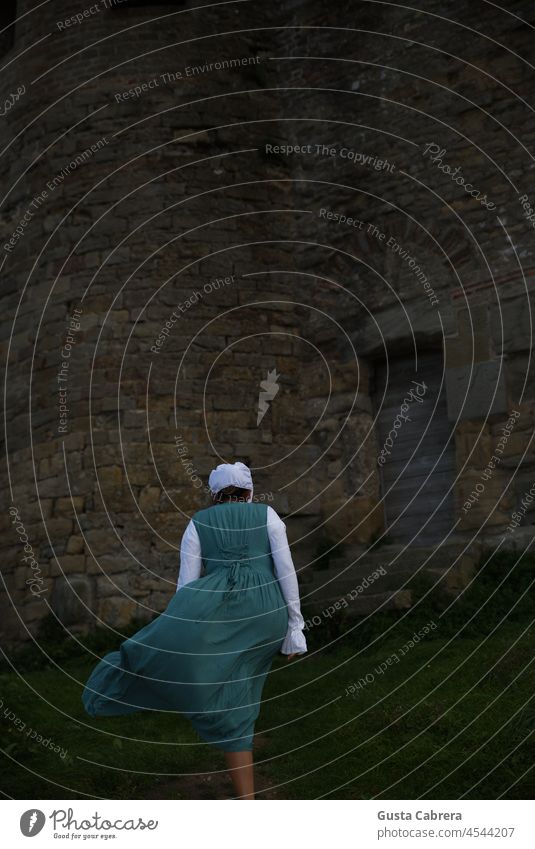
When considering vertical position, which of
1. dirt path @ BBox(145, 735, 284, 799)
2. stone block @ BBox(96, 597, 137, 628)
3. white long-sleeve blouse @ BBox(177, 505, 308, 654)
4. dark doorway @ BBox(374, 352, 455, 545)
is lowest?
dirt path @ BBox(145, 735, 284, 799)

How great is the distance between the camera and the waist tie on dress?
6449 millimetres

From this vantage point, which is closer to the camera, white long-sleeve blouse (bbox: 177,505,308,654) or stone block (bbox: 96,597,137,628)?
white long-sleeve blouse (bbox: 177,505,308,654)

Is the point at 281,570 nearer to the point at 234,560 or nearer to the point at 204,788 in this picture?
the point at 234,560

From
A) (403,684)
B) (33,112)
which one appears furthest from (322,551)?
(33,112)

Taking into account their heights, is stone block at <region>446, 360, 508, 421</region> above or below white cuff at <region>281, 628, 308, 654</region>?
above

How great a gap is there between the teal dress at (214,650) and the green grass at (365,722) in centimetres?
86

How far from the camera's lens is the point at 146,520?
1096 centimetres

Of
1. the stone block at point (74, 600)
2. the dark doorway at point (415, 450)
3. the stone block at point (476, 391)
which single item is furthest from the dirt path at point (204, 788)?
the stone block at point (476, 391)

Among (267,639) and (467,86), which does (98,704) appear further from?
(467,86)

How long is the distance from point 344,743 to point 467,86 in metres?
6.04

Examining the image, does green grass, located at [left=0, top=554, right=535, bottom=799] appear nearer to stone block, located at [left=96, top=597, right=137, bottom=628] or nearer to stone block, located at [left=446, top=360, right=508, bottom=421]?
stone block, located at [left=96, top=597, right=137, bottom=628]

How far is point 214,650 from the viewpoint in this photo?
245 inches

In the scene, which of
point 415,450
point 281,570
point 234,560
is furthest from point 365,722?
point 415,450

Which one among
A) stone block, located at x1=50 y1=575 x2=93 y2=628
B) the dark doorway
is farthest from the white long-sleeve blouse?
the dark doorway
